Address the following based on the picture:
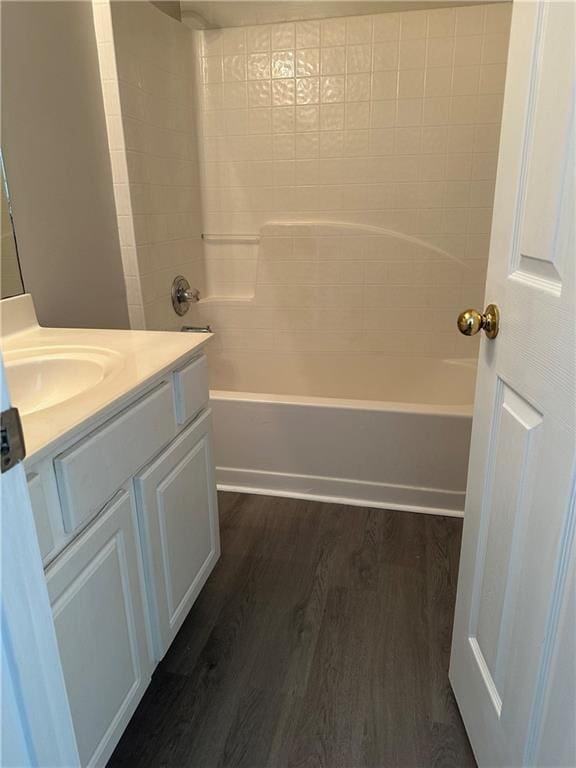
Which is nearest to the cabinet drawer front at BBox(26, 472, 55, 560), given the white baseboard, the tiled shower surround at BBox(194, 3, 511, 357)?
the white baseboard

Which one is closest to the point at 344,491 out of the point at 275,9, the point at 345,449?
the point at 345,449

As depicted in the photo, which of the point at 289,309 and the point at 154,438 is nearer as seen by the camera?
the point at 154,438

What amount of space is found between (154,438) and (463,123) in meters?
2.02

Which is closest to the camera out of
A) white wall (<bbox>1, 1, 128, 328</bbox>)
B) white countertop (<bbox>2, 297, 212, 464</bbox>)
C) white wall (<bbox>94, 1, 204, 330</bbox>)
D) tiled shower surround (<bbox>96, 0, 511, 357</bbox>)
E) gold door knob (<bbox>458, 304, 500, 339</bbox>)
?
white countertop (<bbox>2, 297, 212, 464</bbox>)

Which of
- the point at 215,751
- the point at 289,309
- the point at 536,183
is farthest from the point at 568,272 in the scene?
the point at 289,309

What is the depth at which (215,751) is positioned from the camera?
1.16 metres

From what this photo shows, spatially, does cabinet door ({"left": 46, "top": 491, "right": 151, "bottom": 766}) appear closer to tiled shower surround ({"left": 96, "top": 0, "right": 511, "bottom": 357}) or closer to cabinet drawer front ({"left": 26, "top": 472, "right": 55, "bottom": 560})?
cabinet drawer front ({"left": 26, "top": 472, "right": 55, "bottom": 560})

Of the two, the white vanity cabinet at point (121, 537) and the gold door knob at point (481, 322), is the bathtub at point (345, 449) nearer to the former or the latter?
the white vanity cabinet at point (121, 537)

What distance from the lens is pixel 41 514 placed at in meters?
0.78

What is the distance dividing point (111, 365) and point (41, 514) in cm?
43

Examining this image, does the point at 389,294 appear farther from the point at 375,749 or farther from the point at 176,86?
the point at 375,749

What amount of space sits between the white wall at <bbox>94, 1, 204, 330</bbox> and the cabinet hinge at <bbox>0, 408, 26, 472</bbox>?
1648 mm

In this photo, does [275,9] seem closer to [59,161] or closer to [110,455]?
[59,161]

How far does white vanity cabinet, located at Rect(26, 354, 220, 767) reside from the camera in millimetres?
838
